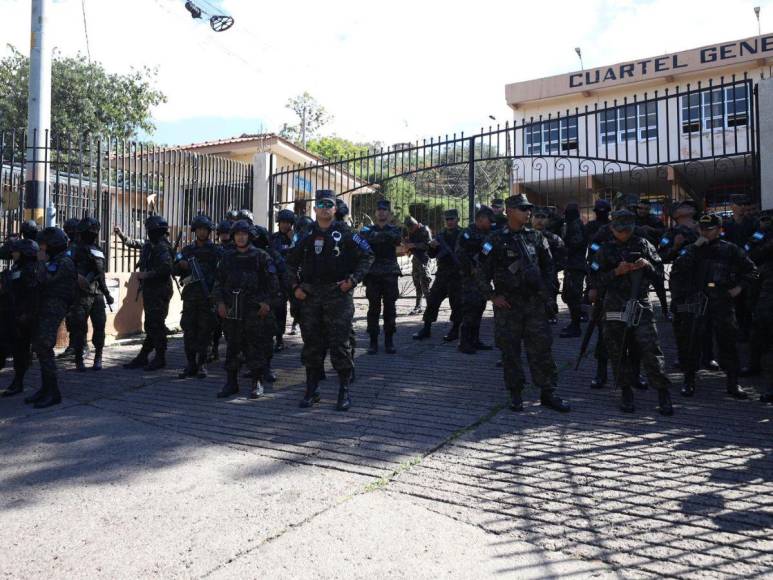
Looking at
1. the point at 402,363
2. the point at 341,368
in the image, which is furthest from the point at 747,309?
the point at 341,368

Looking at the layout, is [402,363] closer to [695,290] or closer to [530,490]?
[695,290]

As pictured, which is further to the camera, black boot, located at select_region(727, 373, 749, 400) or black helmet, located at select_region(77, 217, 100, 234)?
black helmet, located at select_region(77, 217, 100, 234)

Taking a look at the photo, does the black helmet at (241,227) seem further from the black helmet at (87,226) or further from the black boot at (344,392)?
the black helmet at (87,226)

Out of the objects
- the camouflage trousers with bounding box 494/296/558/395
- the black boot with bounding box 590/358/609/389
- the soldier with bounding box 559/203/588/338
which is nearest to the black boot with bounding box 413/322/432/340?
the soldier with bounding box 559/203/588/338

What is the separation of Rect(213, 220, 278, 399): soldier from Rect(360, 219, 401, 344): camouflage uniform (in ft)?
6.01

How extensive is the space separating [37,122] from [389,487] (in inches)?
327

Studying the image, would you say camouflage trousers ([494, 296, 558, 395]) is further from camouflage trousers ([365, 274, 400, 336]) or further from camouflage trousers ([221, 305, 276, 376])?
camouflage trousers ([365, 274, 400, 336])

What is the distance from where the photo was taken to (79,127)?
27.0 m

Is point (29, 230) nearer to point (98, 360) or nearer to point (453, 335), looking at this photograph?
Answer: point (98, 360)

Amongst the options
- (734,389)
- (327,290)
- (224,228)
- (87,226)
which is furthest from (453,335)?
(87,226)

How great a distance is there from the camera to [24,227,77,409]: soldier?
6.17 metres

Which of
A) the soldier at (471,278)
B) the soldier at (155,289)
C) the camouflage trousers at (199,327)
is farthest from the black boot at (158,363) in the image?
the soldier at (471,278)

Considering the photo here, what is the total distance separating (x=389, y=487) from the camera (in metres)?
3.95

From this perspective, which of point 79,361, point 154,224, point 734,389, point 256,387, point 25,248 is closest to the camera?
point 734,389
